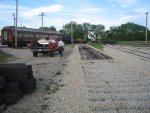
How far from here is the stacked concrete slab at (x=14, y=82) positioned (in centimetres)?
930

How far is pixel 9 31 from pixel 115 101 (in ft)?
167

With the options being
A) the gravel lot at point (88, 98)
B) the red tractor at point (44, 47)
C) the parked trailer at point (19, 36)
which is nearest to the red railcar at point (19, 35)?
the parked trailer at point (19, 36)

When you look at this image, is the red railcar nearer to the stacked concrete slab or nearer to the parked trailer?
the parked trailer

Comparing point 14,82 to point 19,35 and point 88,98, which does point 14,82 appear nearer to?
point 88,98

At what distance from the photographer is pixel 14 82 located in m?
10.0

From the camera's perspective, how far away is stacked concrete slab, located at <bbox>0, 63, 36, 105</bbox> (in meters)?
9.30

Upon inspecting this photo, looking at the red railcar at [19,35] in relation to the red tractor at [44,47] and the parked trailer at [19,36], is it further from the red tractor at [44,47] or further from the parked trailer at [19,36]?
the red tractor at [44,47]

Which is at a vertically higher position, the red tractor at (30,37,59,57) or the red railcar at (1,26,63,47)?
the red railcar at (1,26,63,47)

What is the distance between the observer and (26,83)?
34.9 ft

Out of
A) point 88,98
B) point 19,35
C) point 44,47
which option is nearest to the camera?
point 88,98

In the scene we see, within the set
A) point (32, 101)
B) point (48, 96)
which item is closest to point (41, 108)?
point (32, 101)

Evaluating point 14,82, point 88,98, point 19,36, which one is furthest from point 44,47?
point 19,36

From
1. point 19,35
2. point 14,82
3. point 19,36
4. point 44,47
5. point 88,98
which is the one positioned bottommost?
point 88,98

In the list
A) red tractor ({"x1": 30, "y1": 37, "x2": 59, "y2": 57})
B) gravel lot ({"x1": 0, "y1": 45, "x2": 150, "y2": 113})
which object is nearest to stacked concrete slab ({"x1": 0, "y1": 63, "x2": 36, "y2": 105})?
gravel lot ({"x1": 0, "y1": 45, "x2": 150, "y2": 113})
